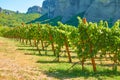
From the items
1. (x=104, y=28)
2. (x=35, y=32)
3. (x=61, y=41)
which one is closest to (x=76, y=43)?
(x=104, y=28)

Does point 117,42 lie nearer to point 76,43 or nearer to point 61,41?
point 76,43

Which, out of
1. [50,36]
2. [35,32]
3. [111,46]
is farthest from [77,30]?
[35,32]

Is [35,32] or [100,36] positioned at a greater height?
[35,32]

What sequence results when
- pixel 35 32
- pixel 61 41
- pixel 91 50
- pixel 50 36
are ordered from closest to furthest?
pixel 91 50
pixel 61 41
pixel 50 36
pixel 35 32

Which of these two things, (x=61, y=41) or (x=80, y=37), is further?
(x=61, y=41)

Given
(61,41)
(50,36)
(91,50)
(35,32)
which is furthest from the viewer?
(35,32)

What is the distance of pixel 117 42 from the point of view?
48344 mm

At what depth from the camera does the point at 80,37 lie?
48594mm

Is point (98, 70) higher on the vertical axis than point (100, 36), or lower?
lower

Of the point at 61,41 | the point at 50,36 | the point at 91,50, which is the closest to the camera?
the point at 91,50

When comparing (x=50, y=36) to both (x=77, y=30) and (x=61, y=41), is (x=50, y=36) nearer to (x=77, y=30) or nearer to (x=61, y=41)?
(x=61, y=41)

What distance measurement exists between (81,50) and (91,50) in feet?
5.01

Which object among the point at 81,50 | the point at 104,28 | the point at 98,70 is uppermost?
the point at 104,28

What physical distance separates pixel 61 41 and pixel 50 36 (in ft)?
65.6
